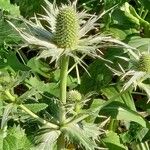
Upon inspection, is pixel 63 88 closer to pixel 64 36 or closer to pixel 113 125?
pixel 64 36

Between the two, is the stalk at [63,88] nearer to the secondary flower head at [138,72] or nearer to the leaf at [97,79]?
the secondary flower head at [138,72]

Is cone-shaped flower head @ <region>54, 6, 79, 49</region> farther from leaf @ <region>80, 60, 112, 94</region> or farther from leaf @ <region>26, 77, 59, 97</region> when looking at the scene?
leaf @ <region>80, 60, 112, 94</region>

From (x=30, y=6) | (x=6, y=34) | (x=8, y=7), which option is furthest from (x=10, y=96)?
(x=30, y=6)

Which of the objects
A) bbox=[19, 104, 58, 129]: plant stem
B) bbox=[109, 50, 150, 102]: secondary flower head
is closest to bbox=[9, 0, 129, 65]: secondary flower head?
bbox=[109, 50, 150, 102]: secondary flower head

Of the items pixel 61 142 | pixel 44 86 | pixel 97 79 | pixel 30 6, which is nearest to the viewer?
pixel 61 142

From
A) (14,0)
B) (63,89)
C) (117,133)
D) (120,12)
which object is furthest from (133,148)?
(14,0)

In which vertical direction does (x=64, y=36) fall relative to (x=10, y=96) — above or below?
above

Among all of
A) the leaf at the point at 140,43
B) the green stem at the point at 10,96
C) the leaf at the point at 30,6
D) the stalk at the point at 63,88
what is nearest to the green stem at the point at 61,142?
the stalk at the point at 63,88

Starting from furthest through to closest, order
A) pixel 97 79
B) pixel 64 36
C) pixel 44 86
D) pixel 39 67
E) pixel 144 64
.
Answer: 1. pixel 39 67
2. pixel 97 79
3. pixel 44 86
4. pixel 144 64
5. pixel 64 36
